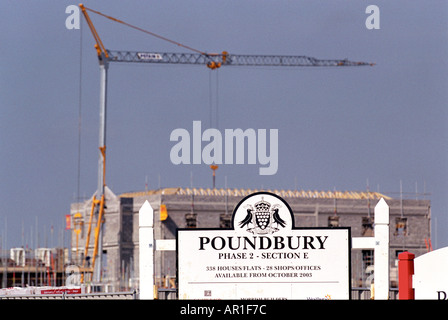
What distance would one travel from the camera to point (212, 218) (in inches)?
4692

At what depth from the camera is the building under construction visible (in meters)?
117

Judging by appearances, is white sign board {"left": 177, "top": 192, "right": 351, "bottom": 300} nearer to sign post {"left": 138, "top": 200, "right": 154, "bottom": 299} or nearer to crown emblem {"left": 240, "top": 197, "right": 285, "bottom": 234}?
crown emblem {"left": 240, "top": 197, "right": 285, "bottom": 234}

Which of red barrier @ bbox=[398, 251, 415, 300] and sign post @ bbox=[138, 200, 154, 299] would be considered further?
Result: sign post @ bbox=[138, 200, 154, 299]

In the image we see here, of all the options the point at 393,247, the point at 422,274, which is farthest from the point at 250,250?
the point at 393,247

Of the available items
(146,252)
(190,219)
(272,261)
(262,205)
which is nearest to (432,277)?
(272,261)

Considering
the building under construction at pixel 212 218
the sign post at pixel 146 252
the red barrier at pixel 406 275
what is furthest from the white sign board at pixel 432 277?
the building under construction at pixel 212 218

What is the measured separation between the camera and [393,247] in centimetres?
12019

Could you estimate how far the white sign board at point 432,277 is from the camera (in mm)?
24188

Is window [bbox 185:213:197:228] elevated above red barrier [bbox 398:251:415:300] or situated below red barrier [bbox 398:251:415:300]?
above

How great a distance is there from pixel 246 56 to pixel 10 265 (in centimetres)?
8092

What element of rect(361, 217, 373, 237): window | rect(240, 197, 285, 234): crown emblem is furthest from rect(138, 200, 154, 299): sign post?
rect(361, 217, 373, 237): window

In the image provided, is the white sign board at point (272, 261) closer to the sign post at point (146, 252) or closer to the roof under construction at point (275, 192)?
the sign post at point (146, 252)

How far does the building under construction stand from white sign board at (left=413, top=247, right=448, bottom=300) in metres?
89.6
